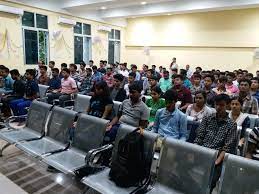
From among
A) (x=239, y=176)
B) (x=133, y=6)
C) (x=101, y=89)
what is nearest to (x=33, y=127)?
(x=101, y=89)

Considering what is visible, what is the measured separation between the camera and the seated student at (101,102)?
3.09 meters

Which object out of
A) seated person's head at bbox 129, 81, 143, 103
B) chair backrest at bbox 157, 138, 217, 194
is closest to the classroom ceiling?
seated person's head at bbox 129, 81, 143, 103

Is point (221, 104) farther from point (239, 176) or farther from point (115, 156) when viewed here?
point (115, 156)

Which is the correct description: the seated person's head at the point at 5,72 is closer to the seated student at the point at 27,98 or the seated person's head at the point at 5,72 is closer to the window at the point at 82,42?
the seated student at the point at 27,98

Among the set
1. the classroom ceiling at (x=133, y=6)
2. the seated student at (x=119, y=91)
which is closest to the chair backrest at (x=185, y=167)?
the seated student at (x=119, y=91)

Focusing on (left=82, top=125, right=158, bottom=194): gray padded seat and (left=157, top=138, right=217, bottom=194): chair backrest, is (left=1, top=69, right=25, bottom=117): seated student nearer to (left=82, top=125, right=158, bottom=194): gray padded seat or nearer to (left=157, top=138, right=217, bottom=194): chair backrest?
(left=82, top=125, right=158, bottom=194): gray padded seat

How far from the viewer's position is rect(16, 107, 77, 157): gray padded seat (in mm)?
2627

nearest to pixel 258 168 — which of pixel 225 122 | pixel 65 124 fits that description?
pixel 225 122

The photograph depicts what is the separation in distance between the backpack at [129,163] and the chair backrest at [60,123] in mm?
924

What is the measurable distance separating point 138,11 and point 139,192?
29.3 ft

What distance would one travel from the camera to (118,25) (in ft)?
39.4

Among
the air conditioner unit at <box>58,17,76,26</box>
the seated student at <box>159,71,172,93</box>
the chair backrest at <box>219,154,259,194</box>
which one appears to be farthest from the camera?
the air conditioner unit at <box>58,17,76,26</box>

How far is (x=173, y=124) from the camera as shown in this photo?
102 inches

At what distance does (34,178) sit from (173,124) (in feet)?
5.61
